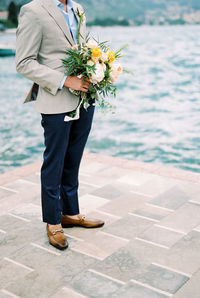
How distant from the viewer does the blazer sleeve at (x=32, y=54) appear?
7.30 feet

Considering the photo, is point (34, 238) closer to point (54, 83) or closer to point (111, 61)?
point (54, 83)

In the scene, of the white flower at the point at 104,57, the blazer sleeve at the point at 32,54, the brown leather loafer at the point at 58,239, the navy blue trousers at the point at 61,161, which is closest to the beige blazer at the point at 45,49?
the blazer sleeve at the point at 32,54

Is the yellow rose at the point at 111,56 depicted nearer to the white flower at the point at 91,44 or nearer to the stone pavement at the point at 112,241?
the white flower at the point at 91,44

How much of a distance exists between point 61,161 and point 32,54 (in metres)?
0.68

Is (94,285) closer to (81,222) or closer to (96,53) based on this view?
(81,222)

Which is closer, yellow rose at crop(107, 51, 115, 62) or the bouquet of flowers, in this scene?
the bouquet of flowers

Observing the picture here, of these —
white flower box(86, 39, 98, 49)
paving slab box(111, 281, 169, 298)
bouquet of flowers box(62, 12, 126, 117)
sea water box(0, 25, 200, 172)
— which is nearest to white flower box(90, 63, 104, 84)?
bouquet of flowers box(62, 12, 126, 117)

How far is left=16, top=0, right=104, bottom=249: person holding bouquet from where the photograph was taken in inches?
88.9

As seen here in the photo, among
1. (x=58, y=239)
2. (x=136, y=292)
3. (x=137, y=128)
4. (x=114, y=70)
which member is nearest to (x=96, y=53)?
(x=114, y=70)

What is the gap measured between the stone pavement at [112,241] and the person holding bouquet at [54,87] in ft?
0.71

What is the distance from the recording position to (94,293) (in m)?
2.10

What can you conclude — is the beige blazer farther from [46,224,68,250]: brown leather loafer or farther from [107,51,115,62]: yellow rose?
[46,224,68,250]: brown leather loafer

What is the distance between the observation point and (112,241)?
8.80 ft

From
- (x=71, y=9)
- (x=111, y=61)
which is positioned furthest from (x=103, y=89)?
(x=71, y=9)
